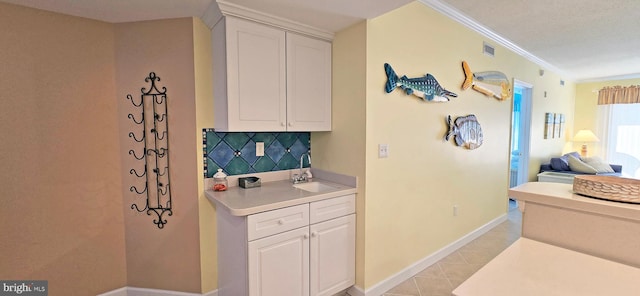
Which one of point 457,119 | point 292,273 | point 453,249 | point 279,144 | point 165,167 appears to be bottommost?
point 453,249

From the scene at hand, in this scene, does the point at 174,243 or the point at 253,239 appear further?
the point at 174,243

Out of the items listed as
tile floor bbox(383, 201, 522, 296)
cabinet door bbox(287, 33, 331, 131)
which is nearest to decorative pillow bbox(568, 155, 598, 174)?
tile floor bbox(383, 201, 522, 296)

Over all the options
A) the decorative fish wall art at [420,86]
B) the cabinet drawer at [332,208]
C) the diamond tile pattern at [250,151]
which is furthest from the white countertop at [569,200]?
the diamond tile pattern at [250,151]

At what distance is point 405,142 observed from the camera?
247cm

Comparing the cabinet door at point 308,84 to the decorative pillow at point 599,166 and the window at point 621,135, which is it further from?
the window at point 621,135

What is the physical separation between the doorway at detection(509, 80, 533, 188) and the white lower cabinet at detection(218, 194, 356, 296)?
390cm

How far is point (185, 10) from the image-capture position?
78.1 inches

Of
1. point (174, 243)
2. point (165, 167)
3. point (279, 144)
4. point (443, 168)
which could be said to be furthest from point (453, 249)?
point (165, 167)

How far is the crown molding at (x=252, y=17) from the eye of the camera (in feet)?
6.05

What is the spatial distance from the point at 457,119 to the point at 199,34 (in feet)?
8.61

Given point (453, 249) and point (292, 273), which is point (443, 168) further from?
point (292, 273)

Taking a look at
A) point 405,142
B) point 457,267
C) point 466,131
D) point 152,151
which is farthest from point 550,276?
point 152,151

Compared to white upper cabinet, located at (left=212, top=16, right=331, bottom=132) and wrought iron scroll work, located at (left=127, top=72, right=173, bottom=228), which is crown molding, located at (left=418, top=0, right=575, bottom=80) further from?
wrought iron scroll work, located at (left=127, top=72, right=173, bottom=228)

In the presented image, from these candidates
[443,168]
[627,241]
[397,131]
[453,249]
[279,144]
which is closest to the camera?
[627,241]
